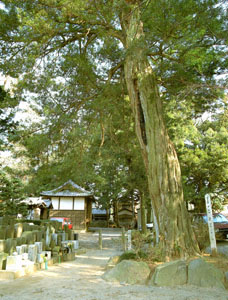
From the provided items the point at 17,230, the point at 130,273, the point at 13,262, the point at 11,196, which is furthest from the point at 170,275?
the point at 11,196

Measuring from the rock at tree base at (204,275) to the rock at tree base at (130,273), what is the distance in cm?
94

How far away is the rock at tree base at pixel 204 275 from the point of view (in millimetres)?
4746

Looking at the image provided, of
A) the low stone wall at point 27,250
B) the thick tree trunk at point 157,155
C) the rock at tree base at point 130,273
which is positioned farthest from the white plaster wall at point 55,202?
the rock at tree base at point 130,273

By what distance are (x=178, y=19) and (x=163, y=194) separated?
4.45 metres

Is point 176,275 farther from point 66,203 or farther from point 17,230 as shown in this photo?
point 66,203

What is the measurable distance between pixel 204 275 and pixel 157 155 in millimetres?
3140

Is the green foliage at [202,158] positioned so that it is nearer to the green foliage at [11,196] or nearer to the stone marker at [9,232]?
the stone marker at [9,232]

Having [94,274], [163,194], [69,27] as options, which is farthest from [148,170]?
[69,27]

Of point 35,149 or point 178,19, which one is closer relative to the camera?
point 178,19

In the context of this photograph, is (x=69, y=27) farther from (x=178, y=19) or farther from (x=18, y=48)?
(x=178, y=19)

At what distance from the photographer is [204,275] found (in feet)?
16.0

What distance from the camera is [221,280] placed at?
478 cm

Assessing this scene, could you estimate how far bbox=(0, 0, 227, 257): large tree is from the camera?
6.29 meters

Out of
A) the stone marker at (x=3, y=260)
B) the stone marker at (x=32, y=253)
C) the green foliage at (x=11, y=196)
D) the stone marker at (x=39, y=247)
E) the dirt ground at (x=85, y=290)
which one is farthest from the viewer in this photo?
the green foliage at (x=11, y=196)
